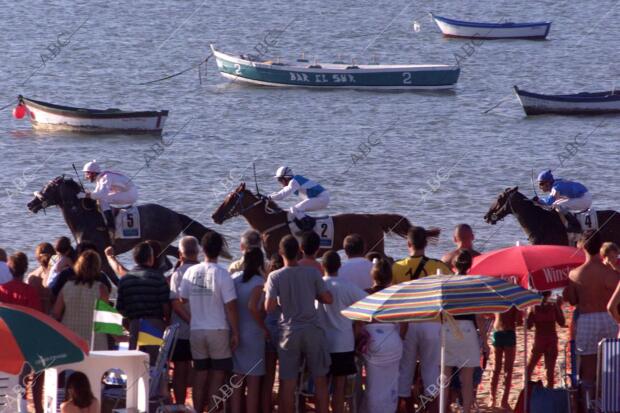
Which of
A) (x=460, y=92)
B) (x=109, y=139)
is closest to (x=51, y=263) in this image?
(x=109, y=139)

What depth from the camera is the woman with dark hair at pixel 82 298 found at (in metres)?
10.2

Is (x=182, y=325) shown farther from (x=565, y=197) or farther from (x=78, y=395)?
(x=565, y=197)

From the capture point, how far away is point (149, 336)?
388 inches

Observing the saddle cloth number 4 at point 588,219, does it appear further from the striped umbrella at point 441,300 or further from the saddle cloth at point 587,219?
the striped umbrella at point 441,300

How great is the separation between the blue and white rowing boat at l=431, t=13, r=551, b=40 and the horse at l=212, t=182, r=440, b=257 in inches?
1991

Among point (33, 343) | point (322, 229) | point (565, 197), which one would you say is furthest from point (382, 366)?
point (565, 197)

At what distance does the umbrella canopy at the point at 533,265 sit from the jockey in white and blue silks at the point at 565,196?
5.31 metres

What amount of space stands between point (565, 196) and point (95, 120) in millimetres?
24753

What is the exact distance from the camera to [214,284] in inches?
397

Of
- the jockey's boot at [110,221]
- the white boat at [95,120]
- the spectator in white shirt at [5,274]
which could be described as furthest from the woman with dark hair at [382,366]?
the white boat at [95,120]

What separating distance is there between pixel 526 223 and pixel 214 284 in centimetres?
710

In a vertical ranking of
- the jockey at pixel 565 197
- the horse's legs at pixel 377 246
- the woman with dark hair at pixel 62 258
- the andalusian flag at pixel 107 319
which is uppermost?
the jockey at pixel 565 197

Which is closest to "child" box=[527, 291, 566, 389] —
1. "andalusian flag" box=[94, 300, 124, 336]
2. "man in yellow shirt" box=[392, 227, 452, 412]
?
"man in yellow shirt" box=[392, 227, 452, 412]

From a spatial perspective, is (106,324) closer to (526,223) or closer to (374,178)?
(526,223)
